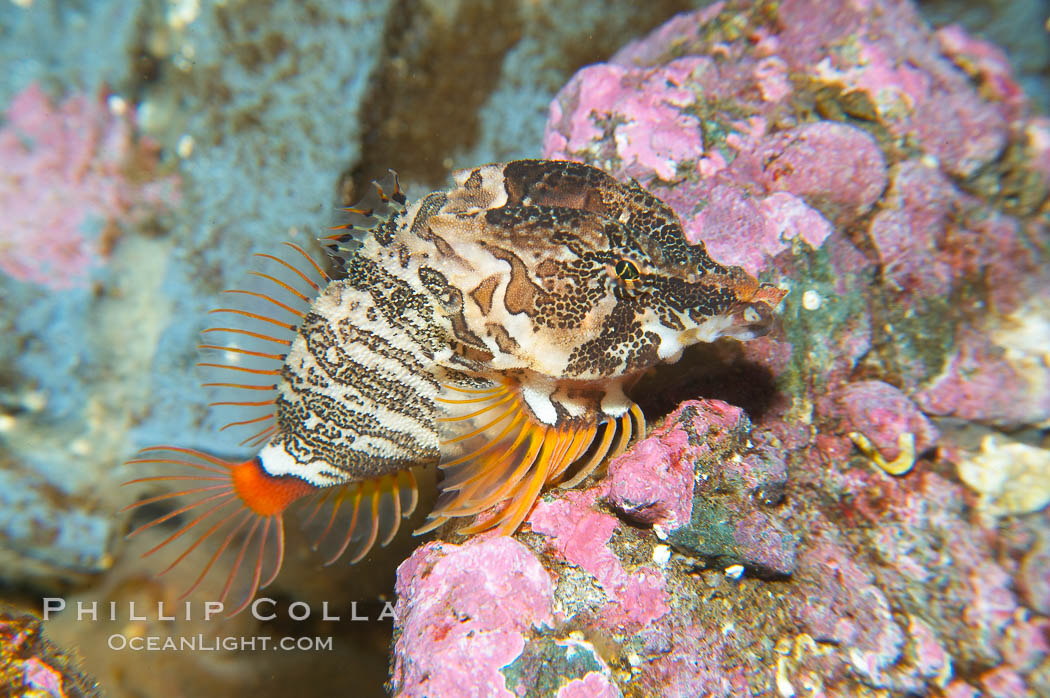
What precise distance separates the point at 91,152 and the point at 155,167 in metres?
0.33

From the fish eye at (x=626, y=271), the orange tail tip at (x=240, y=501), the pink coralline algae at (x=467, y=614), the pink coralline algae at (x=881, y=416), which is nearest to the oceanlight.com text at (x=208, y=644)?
the orange tail tip at (x=240, y=501)

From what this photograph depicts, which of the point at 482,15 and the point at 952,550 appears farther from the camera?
the point at 482,15

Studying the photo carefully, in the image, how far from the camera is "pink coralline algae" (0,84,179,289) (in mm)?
3113

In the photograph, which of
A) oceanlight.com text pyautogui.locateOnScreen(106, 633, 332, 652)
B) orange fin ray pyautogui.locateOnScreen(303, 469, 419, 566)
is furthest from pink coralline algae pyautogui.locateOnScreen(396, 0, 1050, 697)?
oceanlight.com text pyautogui.locateOnScreen(106, 633, 332, 652)

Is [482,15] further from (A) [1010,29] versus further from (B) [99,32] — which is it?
(A) [1010,29]

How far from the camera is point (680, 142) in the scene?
9.78 feet

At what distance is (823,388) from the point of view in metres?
2.88

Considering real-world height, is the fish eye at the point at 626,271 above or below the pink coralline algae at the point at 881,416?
above

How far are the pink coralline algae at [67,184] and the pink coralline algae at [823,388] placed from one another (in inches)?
108

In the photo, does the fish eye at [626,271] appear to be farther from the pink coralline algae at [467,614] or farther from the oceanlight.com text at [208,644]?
the oceanlight.com text at [208,644]

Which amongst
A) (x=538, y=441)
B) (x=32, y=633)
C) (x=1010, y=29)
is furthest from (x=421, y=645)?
(x=1010, y=29)

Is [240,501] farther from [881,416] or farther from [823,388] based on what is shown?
[881,416]

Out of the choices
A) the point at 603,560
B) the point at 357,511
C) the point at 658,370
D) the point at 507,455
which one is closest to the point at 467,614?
the point at 603,560

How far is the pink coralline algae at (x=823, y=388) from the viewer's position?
2.17 m
